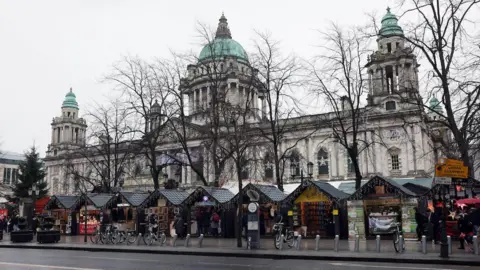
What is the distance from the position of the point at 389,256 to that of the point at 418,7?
14029mm

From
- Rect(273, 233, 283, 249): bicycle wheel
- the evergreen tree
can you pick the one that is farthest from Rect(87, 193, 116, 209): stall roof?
the evergreen tree

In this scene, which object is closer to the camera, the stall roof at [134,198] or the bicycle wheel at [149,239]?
the bicycle wheel at [149,239]

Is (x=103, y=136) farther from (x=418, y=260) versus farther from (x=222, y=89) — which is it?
(x=418, y=260)

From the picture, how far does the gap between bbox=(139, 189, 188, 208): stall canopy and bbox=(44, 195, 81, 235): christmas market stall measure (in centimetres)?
764

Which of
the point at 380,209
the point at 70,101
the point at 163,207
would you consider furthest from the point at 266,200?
the point at 70,101

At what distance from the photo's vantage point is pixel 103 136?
127 ft

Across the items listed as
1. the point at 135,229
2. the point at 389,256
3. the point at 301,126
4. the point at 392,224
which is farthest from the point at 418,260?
the point at 301,126

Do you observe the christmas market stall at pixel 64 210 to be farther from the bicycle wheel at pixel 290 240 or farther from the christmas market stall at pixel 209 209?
the bicycle wheel at pixel 290 240

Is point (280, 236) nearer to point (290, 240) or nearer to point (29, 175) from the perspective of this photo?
point (290, 240)

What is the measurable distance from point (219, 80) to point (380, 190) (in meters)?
14.1

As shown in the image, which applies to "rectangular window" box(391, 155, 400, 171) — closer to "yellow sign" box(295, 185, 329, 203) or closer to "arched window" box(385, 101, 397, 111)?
"arched window" box(385, 101, 397, 111)

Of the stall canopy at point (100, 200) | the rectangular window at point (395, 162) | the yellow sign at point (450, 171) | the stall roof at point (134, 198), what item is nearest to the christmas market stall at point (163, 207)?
the stall roof at point (134, 198)

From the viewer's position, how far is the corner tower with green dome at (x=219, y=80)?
32344 millimetres

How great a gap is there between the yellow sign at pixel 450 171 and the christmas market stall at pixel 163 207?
17258mm
